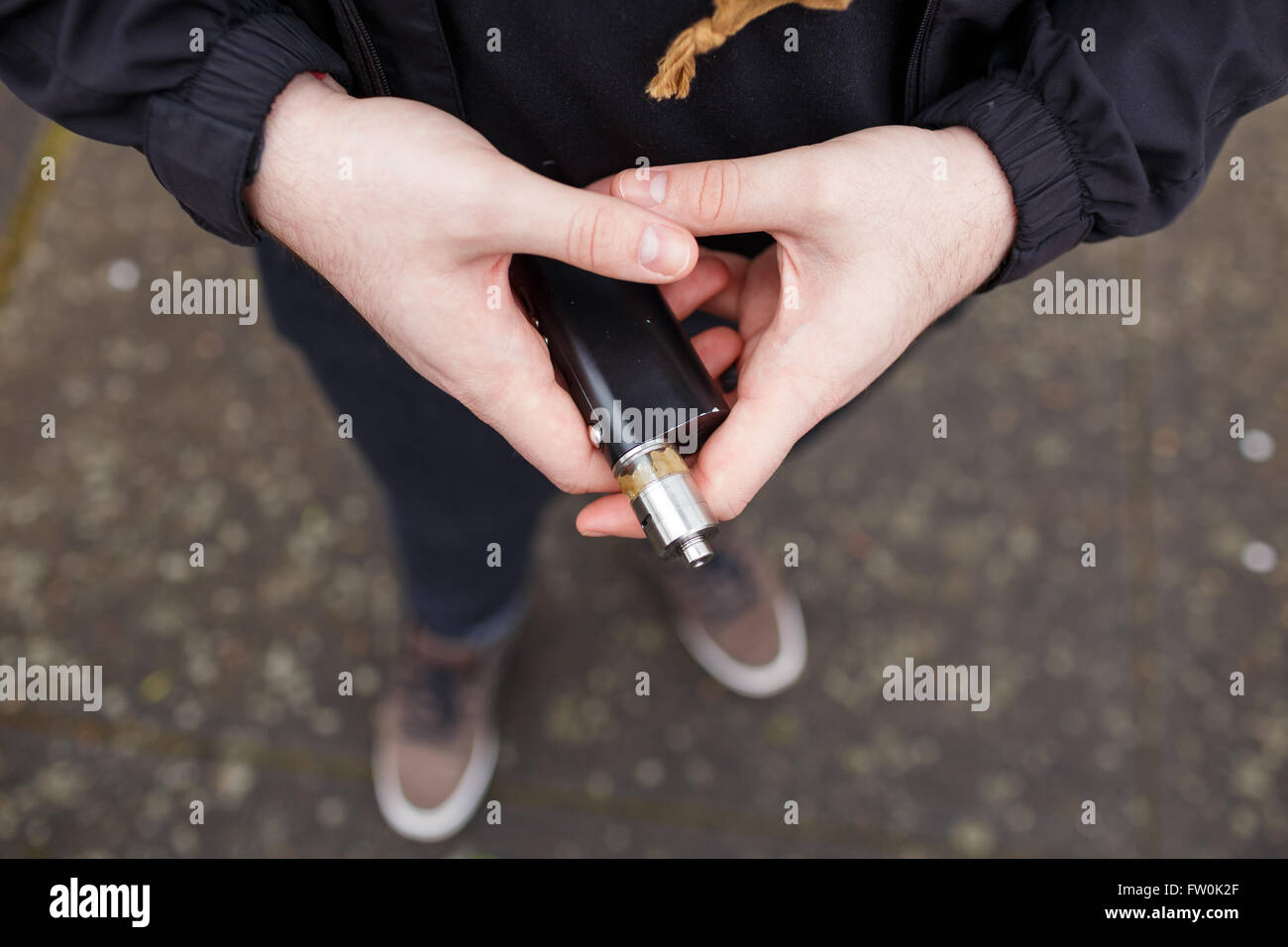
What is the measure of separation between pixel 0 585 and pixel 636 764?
1420mm

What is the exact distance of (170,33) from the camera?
34.4 inches

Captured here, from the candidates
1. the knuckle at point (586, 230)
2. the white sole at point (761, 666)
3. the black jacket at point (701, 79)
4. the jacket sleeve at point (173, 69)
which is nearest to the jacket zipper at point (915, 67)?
the black jacket at point (701, 79)

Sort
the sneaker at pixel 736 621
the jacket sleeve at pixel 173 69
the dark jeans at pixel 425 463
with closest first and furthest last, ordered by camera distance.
Answer: the jacket sleeve at pixel 173 69, the dark jeans at pixel 425 463, the sneaker at pixel 736 621

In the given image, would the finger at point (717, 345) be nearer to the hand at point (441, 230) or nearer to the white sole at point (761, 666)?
the hand at point (441, 230)

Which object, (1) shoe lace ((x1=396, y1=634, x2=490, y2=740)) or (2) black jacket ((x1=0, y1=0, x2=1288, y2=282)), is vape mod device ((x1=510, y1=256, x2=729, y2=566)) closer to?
(2) black jacket ((x1=0, y1=0, x2=1288, y2=282))

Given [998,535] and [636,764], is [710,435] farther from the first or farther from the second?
[998,535]

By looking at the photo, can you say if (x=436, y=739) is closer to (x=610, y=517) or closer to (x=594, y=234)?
(x=610, y=517)

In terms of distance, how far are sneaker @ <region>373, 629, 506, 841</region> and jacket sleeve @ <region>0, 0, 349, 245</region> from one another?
1088 millimetres

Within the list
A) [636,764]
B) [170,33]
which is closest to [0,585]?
[636,764]

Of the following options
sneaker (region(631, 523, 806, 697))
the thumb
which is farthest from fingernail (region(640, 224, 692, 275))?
sneaker (region(631, 523, 806, 697))

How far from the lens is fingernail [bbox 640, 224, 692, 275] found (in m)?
0.92

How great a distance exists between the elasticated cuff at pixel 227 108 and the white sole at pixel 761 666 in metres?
1.30

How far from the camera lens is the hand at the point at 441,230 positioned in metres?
0.87
